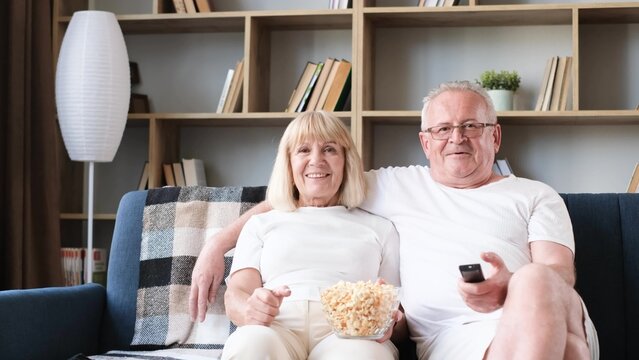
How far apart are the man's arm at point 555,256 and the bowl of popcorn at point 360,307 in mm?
427

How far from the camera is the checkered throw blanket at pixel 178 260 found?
2422mm

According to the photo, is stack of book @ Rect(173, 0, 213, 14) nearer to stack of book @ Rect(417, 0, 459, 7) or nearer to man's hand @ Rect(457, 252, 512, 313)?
stack of book @ Rect(417, 0, 459, 7)

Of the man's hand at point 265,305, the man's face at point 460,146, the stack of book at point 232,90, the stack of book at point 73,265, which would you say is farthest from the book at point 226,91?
the man's hand at point 265,305

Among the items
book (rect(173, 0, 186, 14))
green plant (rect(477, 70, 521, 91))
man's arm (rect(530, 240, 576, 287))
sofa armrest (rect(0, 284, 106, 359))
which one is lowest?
sofa armrest (rect(0, 284, 106, 359))

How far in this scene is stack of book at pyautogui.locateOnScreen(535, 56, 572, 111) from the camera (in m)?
3.68

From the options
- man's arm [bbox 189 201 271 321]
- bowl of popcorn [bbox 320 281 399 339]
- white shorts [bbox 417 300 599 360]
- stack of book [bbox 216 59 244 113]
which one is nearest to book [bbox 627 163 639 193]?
stack of book [bbox 216 59 244 113]

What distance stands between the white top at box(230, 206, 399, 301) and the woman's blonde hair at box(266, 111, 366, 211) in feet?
0.13

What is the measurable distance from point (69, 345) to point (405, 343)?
862 mm

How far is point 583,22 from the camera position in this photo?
384 centimetres

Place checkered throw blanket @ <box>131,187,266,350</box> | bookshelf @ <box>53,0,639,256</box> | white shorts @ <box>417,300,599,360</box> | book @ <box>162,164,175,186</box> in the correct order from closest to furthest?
white shorts @ <box>417,300,599,360</box>
checkered throw blanket @ <box>131,187,266,350</box>
bookshelf @ <box>53,0,639,256</box>
book @ <box>162,164,175,186</box>

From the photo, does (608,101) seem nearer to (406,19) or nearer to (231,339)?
(406,19)

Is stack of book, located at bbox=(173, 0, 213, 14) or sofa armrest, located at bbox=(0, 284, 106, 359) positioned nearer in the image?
sofa armrest, located at bbox=(0, 284, 106, 359)

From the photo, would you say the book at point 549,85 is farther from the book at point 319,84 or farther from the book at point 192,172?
the book at point 192,172

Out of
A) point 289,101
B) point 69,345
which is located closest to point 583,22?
point 289,101
